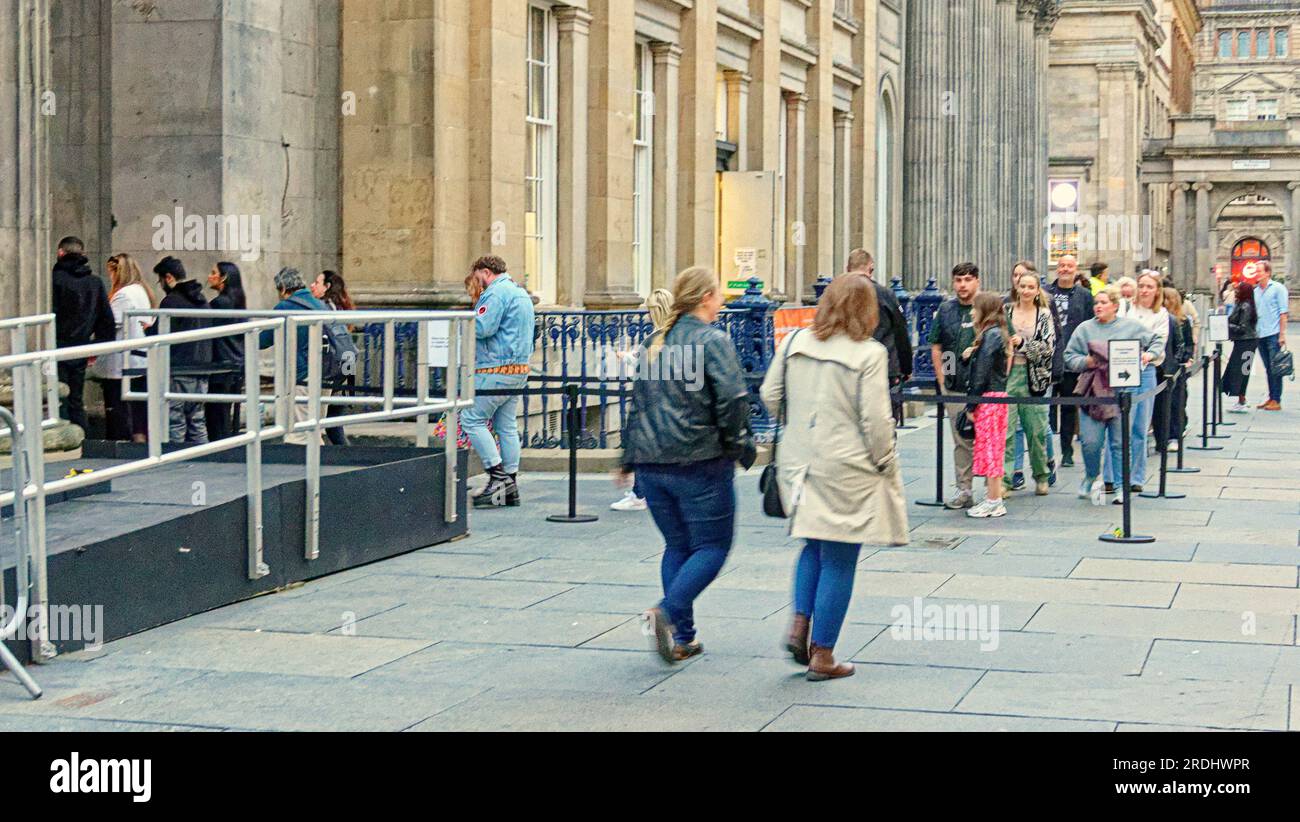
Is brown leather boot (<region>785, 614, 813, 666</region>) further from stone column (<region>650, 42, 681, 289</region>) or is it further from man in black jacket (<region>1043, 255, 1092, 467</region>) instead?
stone column (<region>650, 42, 681, 289</region>)

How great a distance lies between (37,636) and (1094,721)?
15.1 feet

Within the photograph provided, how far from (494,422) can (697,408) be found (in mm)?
6235

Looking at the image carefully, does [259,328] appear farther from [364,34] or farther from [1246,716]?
[364,34]

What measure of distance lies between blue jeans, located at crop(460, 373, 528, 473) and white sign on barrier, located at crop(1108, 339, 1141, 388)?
Result: 4445 mm

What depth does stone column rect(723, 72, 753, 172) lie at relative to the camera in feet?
88.6

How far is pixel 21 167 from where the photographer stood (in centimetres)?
1310

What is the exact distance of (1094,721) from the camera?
7355mm

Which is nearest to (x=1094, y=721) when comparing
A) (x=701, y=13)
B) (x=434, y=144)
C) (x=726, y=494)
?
(x=726, y=494)

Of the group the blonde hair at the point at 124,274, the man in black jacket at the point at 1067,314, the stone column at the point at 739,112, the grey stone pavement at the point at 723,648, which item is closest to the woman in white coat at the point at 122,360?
the blonde hair at the point at 124,274

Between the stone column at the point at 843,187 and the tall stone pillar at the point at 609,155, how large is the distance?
447 inches

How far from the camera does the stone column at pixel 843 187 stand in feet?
108

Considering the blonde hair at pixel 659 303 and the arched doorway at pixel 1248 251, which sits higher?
the arched doorway at pixel 1248 251

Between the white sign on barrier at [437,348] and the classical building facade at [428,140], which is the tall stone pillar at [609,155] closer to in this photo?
the classical building facade at [428,140]

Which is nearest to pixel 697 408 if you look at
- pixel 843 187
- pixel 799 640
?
pixel 799 640
